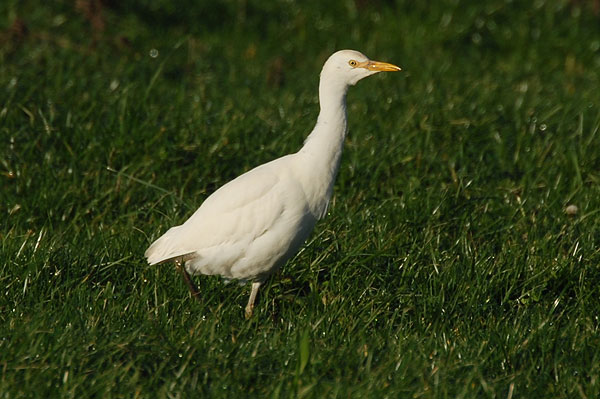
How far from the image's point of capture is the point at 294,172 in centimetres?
455

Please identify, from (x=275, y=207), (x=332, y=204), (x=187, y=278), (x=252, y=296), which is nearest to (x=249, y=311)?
(x=252, y=296)

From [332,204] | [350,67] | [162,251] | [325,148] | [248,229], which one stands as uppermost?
[350,67]

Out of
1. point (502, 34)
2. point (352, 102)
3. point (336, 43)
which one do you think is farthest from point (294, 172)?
point (502, 34)

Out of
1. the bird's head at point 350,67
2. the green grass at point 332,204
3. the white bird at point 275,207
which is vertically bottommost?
the green grass at point 332,204

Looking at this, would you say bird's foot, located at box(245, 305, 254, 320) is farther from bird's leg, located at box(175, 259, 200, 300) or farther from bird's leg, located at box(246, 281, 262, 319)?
bird's leg, located at box(175, 259, 200, 300)

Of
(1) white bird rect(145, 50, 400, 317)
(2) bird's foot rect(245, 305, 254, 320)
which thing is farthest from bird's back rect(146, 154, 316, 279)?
(2) bird's foot rect(245, 305, 254, 320)

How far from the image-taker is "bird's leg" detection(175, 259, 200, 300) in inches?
179

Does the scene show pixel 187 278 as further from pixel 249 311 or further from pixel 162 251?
pixel 249 311

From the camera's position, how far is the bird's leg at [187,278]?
179 inches

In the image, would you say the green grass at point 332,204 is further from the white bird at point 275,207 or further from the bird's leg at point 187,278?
the white bird at point 275,207

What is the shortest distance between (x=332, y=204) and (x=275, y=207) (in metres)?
1.15

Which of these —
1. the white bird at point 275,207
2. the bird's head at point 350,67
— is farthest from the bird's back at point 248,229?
the bird's head at point 350,67

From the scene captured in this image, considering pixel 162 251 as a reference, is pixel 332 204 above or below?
below

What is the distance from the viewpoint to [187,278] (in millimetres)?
4645
